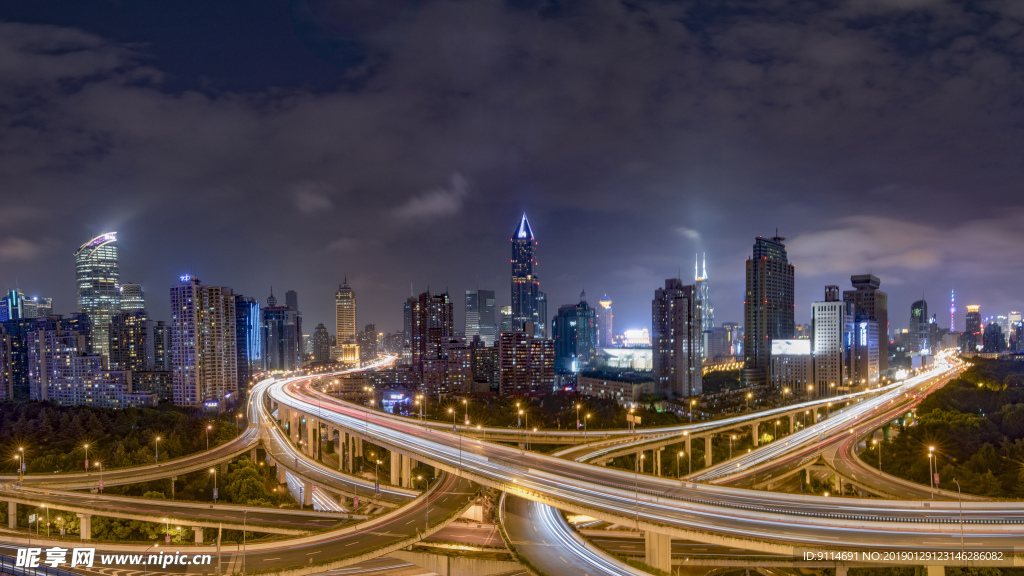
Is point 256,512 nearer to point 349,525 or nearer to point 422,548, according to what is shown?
point 349,525

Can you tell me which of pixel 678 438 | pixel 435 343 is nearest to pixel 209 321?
pixel 435 343

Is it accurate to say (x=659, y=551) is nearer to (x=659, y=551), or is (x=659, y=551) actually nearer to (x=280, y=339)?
(x=659, y=551)

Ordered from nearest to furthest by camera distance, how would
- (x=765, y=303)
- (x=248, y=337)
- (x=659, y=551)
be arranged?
1. (x=659, y=551)
2. (x=248, y=337)
3. (x=765, y=303)

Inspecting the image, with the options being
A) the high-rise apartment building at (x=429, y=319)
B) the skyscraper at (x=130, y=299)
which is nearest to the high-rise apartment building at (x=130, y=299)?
the skyscraper at (x=130, y=299)

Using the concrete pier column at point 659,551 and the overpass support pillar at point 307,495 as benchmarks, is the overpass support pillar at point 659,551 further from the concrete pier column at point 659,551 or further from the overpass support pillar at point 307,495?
the overpass support pillar at point 307,495

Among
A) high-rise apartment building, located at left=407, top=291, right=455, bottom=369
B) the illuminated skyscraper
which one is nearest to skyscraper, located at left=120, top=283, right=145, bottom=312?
high-rise apartment building, located at left=407, top=291, right=455, bottom=369

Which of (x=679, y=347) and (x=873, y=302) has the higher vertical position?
(x=873, y=302)

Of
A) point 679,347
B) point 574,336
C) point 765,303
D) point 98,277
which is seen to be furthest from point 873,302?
point 98,277
